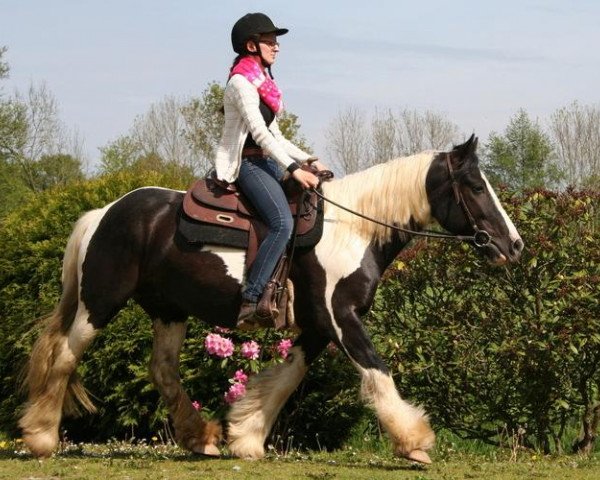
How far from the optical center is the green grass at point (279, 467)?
6246 mm

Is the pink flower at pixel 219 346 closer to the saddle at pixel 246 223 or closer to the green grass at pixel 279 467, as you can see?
the green grass at pixel 279 467

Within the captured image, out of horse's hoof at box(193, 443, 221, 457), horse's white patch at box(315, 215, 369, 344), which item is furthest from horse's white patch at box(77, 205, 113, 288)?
horse's white patch at box(315, 215, 369, 344)

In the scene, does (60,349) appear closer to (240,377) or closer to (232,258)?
(232,258)

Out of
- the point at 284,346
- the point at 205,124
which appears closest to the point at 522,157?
the point at 205,124

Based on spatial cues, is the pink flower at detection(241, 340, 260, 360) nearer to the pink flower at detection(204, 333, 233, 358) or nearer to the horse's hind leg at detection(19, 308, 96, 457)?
the pink flower at detection(204, 333, 233, 358)

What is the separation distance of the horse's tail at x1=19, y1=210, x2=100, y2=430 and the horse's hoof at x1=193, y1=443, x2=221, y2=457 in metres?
0.81

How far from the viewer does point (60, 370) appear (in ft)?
23.8

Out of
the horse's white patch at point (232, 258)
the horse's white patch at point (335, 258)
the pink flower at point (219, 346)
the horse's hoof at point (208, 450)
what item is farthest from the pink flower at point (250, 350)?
the horse's white patch at point (335, 258)

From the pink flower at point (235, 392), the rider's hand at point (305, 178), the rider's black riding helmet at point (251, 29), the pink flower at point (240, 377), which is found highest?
the rider's black riding helmet at point (251, 29)

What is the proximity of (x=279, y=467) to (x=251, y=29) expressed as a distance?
2798 mm

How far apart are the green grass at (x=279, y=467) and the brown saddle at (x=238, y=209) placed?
1311 mm

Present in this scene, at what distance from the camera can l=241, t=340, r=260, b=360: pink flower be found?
8847 mm

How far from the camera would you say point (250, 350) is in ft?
29.0

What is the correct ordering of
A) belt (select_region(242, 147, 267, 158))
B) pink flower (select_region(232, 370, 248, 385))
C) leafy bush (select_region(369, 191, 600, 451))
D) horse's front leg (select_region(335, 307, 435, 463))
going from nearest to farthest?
horse's front leg (select_region(335, 307, 435, 463)) → belt (select_region(242, 147, 267, 158)) → leafy bush (select_region(369, 191, 600, 451)) → pink flower (select_region(232, 370, 248, 385))
